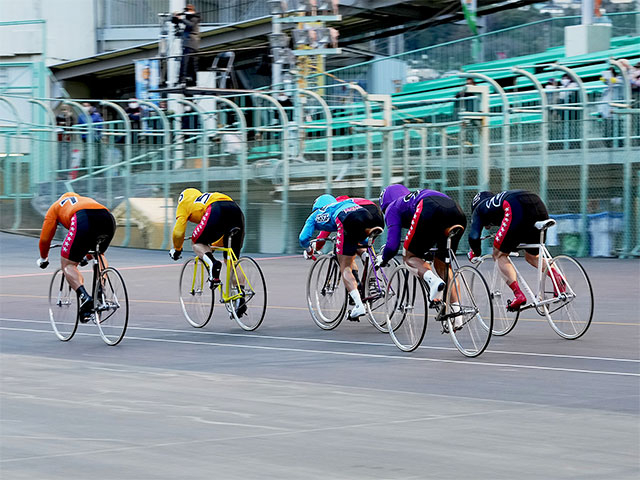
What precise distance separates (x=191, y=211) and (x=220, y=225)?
0.40 meters

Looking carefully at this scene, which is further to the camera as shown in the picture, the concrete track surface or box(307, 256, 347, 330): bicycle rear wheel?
box(307, 256, 347, 330): bicycle rear wheel

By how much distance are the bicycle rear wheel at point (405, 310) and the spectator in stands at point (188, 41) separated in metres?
19.6

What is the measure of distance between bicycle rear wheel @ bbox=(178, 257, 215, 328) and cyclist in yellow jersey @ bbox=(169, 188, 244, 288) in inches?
11.9

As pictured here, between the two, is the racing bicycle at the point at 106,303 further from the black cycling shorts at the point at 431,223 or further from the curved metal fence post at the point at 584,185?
the curved metal fence post at the point at 584,185

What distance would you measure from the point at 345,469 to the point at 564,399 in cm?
255

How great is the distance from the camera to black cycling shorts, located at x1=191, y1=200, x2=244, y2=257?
11953 mm

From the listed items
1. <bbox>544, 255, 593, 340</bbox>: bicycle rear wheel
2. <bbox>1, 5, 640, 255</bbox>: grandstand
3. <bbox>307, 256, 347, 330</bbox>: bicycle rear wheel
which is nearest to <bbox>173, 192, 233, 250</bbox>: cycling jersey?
<bbox>307, 256, 347, 330</bbox>: bicycle rear wheel

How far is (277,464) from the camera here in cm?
575

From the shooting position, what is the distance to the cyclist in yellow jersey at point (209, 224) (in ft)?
39.3

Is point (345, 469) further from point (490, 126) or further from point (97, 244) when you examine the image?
point (490, 126)

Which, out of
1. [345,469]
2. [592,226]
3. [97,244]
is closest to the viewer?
[345,469]

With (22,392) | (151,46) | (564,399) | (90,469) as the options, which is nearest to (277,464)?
(90,469)

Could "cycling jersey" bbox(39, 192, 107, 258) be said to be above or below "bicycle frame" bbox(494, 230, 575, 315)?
above

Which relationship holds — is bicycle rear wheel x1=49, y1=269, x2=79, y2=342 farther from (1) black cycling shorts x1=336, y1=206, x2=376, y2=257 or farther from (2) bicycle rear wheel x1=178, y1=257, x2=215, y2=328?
(1) black cycling shorts x1=336, y1=206, x2=376, y2=257
